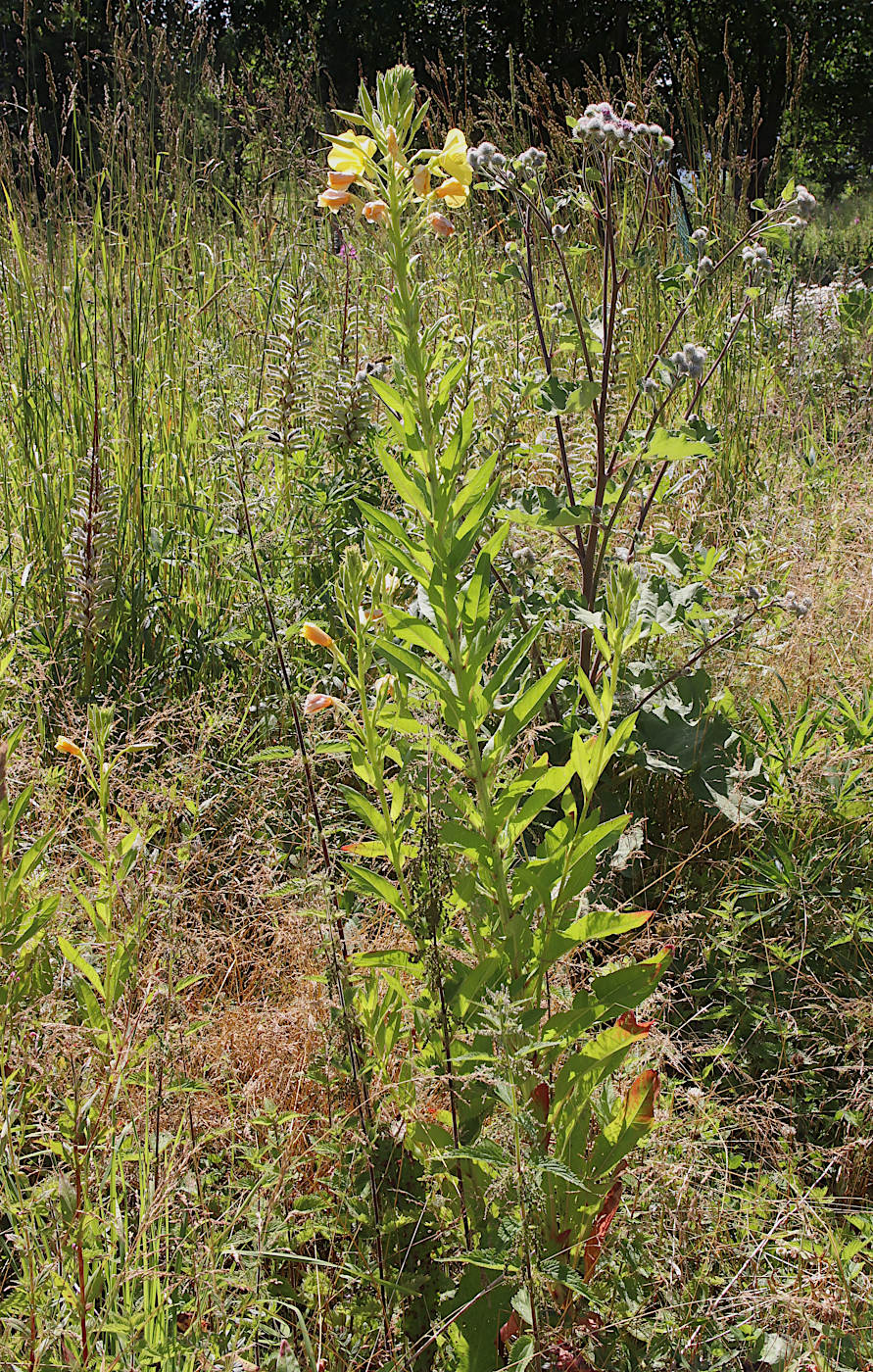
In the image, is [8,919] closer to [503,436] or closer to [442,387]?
[442,387]

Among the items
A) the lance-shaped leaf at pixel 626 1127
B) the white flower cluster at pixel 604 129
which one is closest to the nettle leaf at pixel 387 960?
the lance-shaped leaf at pixel 626 1127

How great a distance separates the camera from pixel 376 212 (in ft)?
3.43

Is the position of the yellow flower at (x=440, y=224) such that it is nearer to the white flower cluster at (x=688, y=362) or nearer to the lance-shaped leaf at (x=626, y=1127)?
the white flower cluster at (x=688, y=362)

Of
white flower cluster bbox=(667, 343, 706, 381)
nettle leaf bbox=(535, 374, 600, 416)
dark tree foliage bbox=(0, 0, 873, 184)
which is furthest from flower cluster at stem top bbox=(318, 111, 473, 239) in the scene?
dark tree foliage bbox=(0, 0, 873, 184)

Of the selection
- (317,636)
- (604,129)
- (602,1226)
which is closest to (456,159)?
(317,636)

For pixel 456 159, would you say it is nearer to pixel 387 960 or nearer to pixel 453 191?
pixel 453 191

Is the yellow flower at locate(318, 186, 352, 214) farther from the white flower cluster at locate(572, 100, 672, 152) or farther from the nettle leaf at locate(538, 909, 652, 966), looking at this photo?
the nettle leaf at locate(538, 909, 652, 966)

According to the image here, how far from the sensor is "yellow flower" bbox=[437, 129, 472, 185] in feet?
3.58

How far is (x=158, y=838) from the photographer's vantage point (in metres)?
1.84

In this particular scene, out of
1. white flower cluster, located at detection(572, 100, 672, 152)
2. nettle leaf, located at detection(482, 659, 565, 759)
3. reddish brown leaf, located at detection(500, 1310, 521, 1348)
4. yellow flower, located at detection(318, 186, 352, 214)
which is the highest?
white flower cluster, located at detection(572, 100, 672, 152)

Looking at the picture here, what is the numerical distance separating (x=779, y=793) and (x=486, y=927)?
0.91 m

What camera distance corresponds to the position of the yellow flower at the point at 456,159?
1.09m

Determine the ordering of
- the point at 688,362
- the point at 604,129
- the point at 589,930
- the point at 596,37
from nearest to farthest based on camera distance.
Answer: the point at 589,930 → the point at 604,129 → the point at 688,362 → the point at 596,37

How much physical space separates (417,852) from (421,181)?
73cm
